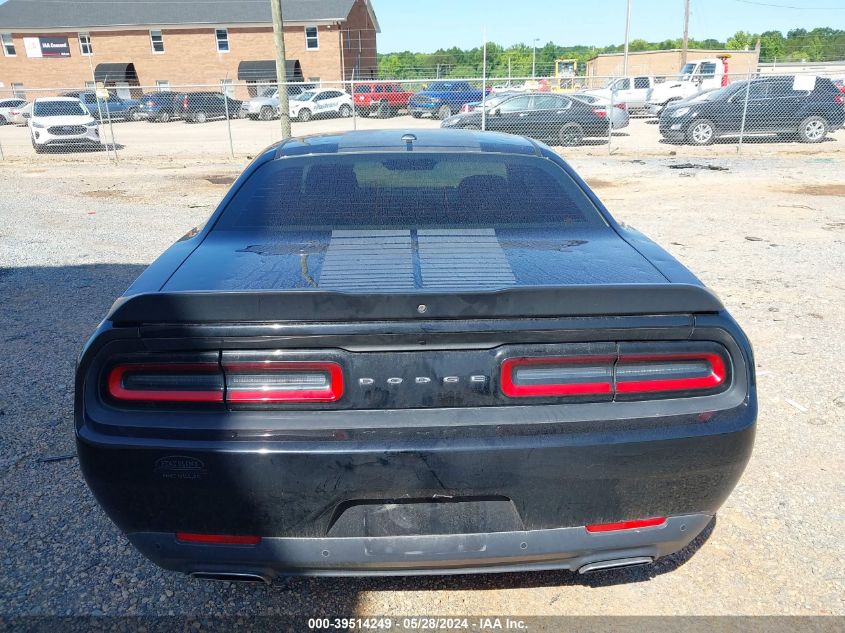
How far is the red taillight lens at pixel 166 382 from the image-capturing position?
1877mm

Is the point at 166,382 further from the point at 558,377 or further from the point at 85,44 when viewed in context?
the point at 85,44

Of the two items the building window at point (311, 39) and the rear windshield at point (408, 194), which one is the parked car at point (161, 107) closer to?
the building window at point (311, 39)

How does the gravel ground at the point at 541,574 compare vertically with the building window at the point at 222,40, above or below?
below

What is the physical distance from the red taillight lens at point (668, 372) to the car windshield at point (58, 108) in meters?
22.2

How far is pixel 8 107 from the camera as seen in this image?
1430 inches

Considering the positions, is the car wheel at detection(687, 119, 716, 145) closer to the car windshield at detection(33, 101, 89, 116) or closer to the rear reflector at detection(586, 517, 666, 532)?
the car windshield at detection(33, 101, 89, 116)

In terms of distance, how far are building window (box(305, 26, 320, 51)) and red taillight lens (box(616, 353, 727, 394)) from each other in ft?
155

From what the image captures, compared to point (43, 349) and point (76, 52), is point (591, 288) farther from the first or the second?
point (76, 52)

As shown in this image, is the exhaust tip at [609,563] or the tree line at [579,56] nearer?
the exhaust tip at [609,563]

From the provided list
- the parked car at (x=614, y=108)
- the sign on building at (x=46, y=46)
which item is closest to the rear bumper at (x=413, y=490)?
the parked car at (x=614, y=108)

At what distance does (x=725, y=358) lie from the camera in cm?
197

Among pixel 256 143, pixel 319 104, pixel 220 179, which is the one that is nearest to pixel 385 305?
pixel 220 179

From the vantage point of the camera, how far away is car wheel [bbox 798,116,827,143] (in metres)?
17.9

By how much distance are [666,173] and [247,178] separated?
1290 cm
